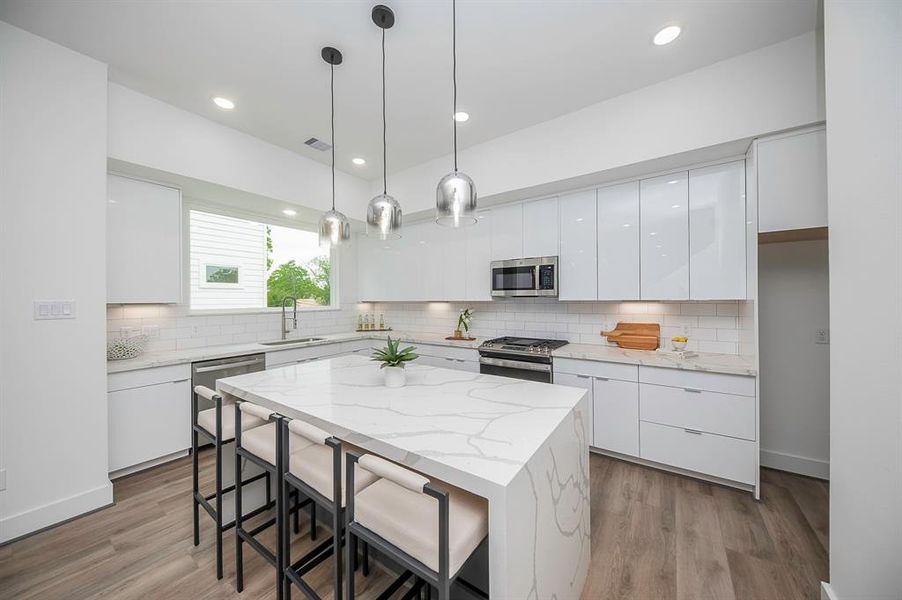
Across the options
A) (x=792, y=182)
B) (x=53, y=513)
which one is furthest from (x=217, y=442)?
(x=792, y=182)

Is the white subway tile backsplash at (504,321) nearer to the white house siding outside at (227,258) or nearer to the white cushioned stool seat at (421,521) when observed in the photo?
the white house siding outside at (227,258)

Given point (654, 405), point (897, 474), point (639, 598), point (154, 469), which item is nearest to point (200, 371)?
point (154, 469)

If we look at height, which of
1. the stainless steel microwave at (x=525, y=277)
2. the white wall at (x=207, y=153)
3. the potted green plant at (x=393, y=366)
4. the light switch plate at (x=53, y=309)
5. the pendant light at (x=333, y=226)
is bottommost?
the potted green plant at (x=393, y=366)

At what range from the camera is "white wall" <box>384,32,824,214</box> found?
204 centimetres

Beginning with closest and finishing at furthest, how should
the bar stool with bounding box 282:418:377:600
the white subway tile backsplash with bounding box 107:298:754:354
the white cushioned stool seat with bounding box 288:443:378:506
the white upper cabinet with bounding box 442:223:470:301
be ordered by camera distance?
the bar stool with bounding box 282:418:377:600, the white cushioned stool seat with bounding box 288:443:378:506, the white subway tile backsplash with bounding box 107:298:754:354, the white upper cabinet with bounding box 442:223:470:301

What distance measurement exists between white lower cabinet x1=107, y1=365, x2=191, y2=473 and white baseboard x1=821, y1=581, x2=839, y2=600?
407cm

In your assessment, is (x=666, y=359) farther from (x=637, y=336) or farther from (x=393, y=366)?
(x=393, y=366)

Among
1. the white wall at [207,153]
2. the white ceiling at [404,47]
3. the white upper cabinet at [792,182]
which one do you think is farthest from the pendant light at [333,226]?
the white upper cabinet at [792,182]

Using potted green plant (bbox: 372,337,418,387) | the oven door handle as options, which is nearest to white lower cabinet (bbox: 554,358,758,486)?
the oven door handle

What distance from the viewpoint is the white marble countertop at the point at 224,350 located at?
2594 millimetres

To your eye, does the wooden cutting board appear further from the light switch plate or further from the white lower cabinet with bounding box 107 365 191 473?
the light switch plate

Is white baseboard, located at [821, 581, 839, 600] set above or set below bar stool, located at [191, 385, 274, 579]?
below

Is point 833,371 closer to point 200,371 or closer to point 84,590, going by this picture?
point 84,590

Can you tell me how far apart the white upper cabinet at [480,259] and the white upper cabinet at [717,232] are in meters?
1.83
